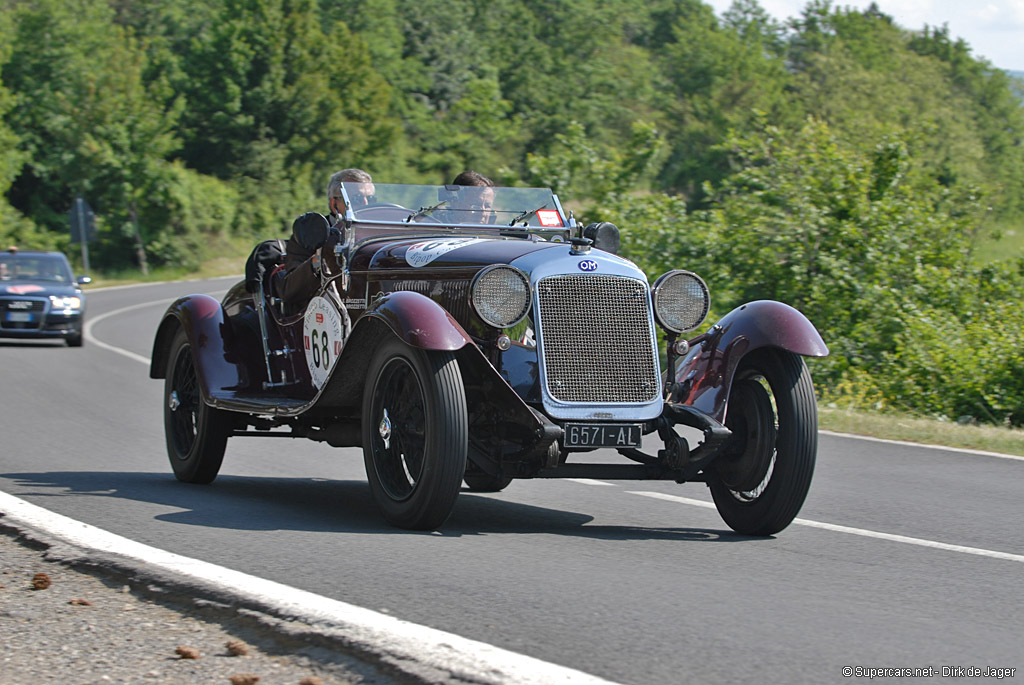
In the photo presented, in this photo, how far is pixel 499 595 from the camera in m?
4.71

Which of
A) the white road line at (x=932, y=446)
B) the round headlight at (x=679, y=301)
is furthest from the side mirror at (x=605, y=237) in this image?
the white road line at (x=932, y=446)

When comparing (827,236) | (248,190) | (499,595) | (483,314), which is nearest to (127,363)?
(827,236)

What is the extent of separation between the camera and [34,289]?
23.9 meters

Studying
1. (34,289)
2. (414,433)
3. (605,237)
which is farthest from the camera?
(34,289)

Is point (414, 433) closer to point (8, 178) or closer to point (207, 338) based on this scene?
point (207, 338)

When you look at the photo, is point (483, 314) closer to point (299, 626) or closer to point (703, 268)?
point (299, 626)

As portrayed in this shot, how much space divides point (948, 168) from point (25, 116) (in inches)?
1811

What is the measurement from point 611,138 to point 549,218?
85274 millimetres

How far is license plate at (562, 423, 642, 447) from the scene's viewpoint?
6.17m

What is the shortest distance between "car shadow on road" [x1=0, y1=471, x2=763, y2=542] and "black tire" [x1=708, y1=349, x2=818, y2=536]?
18 centimetres

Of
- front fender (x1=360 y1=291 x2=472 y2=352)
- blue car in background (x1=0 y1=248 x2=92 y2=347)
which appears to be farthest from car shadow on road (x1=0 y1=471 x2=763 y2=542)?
blue car in background (x1=0 y1=248 x2=92 y2=347)

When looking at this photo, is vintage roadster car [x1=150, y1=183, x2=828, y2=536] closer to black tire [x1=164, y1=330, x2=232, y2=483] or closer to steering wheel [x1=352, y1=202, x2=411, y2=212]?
steering wheel [x1=352, y1=202, x2=411, y2=212]

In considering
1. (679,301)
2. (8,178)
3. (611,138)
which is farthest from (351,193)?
(611,138)

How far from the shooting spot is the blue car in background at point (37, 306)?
23.6 meters
